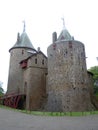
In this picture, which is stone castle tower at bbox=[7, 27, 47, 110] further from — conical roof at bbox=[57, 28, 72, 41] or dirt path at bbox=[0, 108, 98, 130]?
dirt path at bbox=[0, 108, 98, 130]

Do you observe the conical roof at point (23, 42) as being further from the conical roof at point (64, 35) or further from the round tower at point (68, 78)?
the round tower at point (68, 78)

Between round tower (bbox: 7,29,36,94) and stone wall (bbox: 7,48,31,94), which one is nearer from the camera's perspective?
stone wall (bbox: 7,48,31,94)

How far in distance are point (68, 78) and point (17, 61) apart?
12340mm

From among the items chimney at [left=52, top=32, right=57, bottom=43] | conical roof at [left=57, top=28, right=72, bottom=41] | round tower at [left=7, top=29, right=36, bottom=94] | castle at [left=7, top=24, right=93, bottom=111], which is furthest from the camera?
round tower at [left=7, top=29, right=36, bottom=94]

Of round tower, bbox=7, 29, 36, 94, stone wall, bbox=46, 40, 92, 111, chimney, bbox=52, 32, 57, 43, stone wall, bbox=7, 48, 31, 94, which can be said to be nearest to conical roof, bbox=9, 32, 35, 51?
round tower, bbox=7, 29, 36, 94

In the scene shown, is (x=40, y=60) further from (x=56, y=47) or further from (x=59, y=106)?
(x=59, y=106)

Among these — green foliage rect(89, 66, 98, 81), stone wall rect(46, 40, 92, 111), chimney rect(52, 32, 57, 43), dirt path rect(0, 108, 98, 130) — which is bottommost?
dirt path rect(0, 108, 98, 130)

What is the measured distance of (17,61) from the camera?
34219 millimetres

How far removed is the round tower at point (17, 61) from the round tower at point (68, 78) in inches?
319

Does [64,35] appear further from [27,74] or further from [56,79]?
[56,79]

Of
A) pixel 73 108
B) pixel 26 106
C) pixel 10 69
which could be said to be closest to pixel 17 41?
pixel 10 69

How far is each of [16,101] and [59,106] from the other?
324 inches

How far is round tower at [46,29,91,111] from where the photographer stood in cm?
2411

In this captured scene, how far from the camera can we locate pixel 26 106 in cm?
2895
